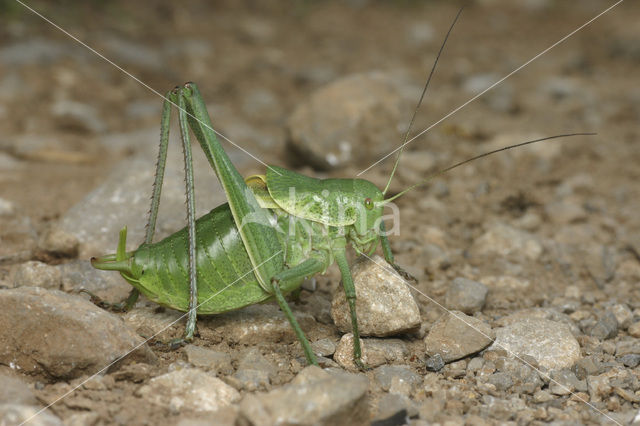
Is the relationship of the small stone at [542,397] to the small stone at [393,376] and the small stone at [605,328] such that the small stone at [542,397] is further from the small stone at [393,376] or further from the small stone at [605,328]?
the small stone at [605,328]

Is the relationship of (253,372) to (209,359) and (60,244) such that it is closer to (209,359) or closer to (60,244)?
(209,359)

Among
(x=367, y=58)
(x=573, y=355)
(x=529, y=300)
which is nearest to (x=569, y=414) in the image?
(x=573, y=355)

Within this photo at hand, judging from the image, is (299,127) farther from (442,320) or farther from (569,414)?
(569,414)

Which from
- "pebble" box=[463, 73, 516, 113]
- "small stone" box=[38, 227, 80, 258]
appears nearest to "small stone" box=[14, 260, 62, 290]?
"small stone" box=[38, 227, 80, 258]

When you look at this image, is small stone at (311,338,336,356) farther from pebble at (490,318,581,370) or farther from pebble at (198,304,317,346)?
pebble at (490,318,581,370)

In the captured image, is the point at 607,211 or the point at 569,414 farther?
the point at 607,211

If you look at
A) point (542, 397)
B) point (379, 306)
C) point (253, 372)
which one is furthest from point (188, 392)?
point (542, 397)

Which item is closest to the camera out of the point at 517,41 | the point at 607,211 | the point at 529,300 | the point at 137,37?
the point at 529,300
